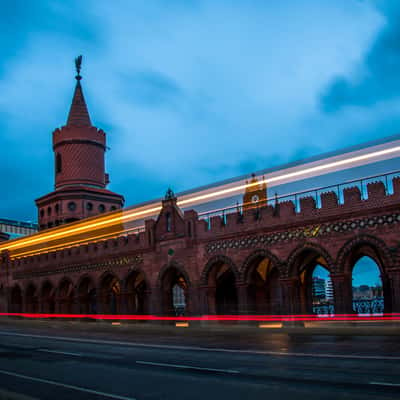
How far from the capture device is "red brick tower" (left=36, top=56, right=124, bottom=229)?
1960 inches

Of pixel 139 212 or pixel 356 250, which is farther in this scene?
pixel 139 212

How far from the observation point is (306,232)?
25578 millimetres

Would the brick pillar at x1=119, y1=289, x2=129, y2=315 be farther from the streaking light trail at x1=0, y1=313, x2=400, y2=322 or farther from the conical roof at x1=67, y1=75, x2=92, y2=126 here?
the conical roof at x1=67, y1=75, x2=92, y2=126

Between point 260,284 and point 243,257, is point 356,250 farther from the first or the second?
point 260,284

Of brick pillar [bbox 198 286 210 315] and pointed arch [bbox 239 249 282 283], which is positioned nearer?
pointed arch [bbox 239 249 282 283]

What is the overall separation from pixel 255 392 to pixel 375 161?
63.1ft

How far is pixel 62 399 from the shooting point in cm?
910

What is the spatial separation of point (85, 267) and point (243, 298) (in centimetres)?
1548

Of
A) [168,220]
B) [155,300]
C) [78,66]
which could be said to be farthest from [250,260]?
[78,66]

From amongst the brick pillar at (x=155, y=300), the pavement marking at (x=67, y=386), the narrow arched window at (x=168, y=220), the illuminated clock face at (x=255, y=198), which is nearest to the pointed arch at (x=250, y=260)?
the illuminated clock face at (x=255, y=198)

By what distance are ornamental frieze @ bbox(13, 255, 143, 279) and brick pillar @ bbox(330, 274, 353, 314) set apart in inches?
562

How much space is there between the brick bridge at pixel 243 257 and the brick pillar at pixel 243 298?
0.05 metres

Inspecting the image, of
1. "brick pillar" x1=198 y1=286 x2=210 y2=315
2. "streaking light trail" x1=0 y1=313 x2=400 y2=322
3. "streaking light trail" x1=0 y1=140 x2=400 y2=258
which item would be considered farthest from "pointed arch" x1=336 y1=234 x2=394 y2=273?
"brick pillar" x1=198 y1=286 x2=210 y2=315

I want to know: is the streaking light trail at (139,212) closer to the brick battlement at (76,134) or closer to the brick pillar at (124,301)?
the brick pillar at (124,301)
